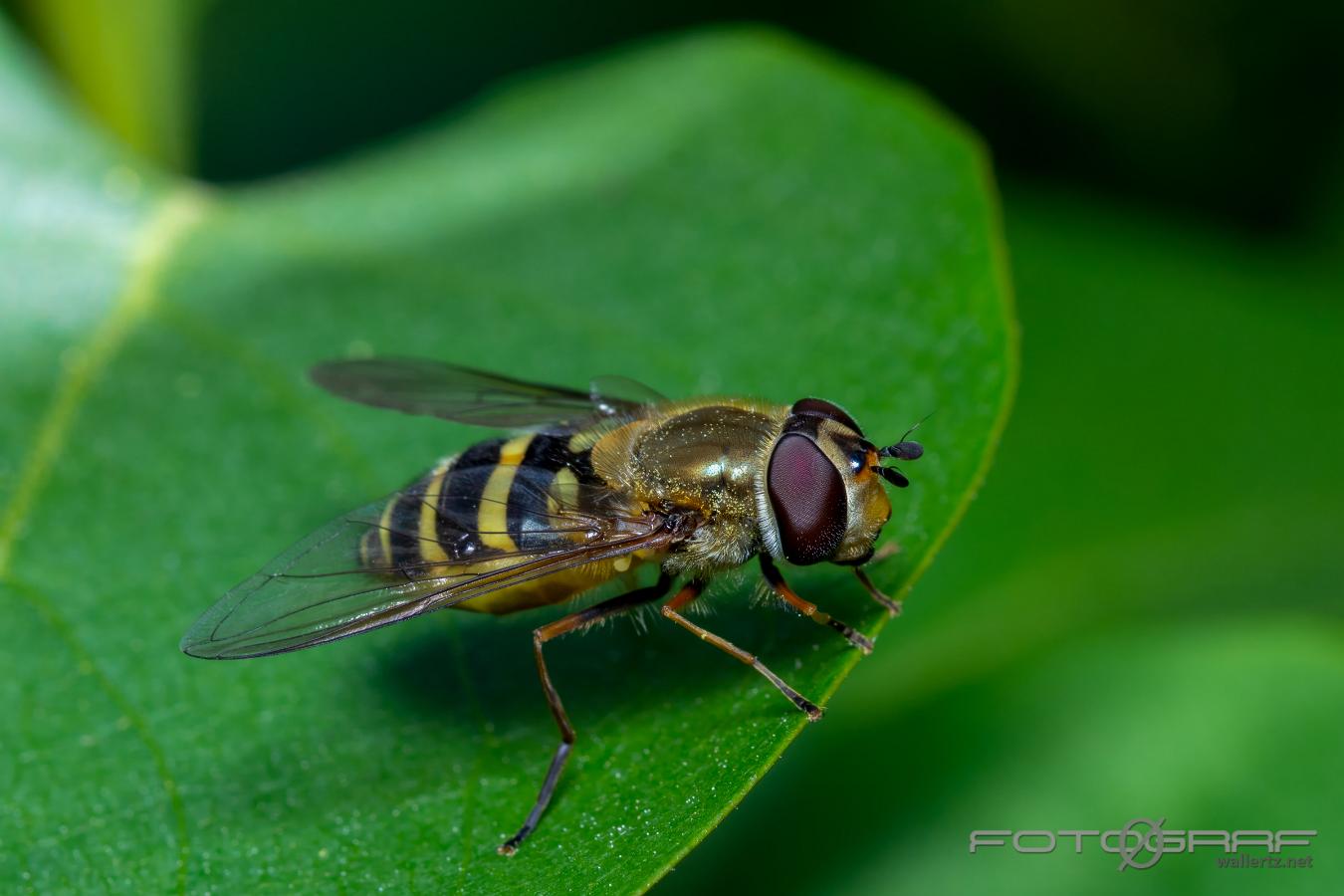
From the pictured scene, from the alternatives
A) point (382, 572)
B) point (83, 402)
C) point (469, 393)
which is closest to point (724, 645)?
point (382, 572)

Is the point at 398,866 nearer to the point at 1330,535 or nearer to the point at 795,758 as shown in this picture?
the point at 795,758

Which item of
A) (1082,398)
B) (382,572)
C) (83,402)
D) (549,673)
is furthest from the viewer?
(1082,398)

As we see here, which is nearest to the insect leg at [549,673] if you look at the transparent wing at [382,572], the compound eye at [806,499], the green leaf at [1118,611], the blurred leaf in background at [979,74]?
the transparent wing at [382,572]

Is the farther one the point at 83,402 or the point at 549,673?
the point at 83,402

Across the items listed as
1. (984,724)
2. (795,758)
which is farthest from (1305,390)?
(795,758)

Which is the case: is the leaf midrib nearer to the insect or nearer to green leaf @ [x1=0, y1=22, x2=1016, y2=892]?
green leaf @ [x1=0, y1=22, x2=1016, y2=892]

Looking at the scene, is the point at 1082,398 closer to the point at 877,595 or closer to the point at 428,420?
the point at 877,595

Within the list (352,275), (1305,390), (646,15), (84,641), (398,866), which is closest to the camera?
(398,866)
